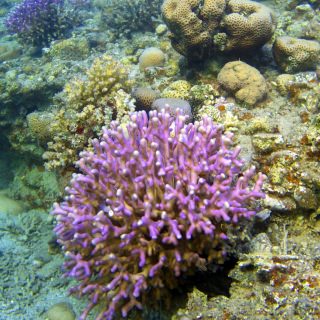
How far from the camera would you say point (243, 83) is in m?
4.84

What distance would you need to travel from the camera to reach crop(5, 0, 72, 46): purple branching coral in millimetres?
8555

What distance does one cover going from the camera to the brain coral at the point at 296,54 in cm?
508

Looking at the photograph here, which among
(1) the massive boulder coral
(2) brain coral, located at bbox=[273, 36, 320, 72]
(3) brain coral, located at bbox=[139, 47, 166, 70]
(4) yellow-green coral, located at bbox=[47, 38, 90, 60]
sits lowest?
(4) yellow-green coral, located at bbox=[47, 38, 90, 60]

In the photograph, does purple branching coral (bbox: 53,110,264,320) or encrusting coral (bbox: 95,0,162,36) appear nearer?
purple branching coral (bbox: 53,110,264,320)

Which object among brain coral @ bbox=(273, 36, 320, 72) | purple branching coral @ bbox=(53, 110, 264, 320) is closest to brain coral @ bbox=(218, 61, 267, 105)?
brain coral @ bbox=(273, 36, 320, 72)

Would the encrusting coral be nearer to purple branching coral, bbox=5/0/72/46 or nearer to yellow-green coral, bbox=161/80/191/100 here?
purple branching coral, bbox=5/0/72/46

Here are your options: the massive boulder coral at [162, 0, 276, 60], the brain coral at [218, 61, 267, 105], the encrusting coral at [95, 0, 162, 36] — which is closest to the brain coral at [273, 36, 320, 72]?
the massive boulder coral at [162, 0, 276, 60]

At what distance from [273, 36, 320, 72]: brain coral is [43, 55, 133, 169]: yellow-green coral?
106 inches

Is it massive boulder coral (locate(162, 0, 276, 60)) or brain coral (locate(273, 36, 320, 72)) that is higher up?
massive boulder coral (locate(162, 0, 276, 60))

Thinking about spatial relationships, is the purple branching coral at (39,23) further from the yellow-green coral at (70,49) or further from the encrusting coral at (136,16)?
the encrusting coral at (136,16)

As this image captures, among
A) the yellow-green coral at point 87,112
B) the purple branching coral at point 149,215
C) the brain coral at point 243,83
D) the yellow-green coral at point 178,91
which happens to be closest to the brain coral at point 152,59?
the yellow-green coral at point 178,91

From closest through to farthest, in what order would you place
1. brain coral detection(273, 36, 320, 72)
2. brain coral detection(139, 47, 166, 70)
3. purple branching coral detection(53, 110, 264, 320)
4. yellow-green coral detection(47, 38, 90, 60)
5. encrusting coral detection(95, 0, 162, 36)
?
purple branching coral detection(53, 110, 264, 320) → brain coral detection(273, 36, 320, 72) → brain coral detection(139, 47, 166, 70) → yellow-green coral detection(47, 38, 90, 60) → encrusting coral detection(95, 0, 162, 36)

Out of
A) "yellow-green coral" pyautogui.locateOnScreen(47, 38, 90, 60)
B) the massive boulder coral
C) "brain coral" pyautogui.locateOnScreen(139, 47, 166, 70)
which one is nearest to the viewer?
the massive boulder coral

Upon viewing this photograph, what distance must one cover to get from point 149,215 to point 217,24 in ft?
12.6
